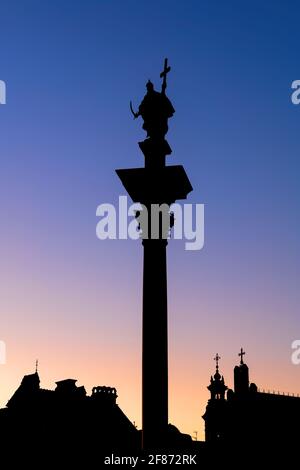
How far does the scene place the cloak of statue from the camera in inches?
665

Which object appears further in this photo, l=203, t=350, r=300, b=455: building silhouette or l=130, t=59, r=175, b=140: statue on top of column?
l=203, t=350, r=300, b=455: building silhouette

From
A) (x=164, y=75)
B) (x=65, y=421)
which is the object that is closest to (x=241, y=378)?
(x=65, y=421)

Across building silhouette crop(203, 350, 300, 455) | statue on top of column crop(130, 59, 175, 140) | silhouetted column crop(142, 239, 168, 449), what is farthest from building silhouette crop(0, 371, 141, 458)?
statue on top of column crop(130, 59, 175, 140)

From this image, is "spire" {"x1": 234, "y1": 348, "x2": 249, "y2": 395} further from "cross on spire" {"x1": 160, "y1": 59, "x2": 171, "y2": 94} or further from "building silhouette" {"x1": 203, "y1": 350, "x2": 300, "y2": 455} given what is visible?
"cross on spire" {"x1": 160, "y1": 59, "x2": 171, "y2": 94}

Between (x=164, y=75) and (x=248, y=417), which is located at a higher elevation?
(x=164, y=75)

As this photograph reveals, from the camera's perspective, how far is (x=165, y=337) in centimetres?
1575

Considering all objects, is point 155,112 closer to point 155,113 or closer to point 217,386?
point 155,113

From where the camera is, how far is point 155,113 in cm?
1689

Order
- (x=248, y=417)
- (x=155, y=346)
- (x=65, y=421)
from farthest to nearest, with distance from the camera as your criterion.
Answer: (x=248, y=417) → (x=65, y=421) → (x=155, y=346)

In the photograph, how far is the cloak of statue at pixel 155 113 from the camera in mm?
16891

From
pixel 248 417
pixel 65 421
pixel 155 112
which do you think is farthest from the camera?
pixel 248 417

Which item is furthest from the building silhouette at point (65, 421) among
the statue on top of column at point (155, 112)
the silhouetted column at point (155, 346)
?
the statue on top of column at point (155, 112)
